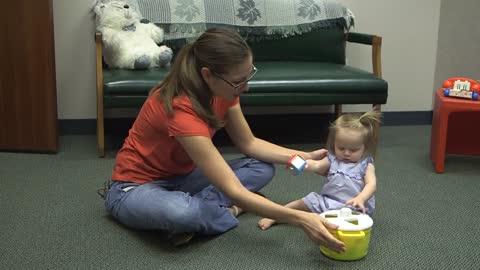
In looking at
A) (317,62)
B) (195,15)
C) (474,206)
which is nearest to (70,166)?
(195,15)

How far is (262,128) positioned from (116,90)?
118cm

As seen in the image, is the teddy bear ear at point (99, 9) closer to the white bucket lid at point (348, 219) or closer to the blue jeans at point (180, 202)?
the blue jeans at point (180, 202)

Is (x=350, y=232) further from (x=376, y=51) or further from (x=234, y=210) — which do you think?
(x=376, y=51)

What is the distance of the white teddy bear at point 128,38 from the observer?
2.99 m

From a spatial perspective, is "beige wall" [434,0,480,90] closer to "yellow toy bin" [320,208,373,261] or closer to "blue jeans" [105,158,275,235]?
"blue jeans" [105,158,275,235]

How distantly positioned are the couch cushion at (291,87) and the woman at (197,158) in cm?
85

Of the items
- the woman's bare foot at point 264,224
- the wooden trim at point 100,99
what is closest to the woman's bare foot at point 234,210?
the woman's bare foot at point 264,224

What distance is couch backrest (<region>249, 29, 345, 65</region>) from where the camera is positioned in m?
3.45

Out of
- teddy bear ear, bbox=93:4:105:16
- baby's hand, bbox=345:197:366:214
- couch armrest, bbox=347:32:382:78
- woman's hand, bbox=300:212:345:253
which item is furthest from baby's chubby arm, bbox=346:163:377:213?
teddy bear ear, bbox=93:4:105:16

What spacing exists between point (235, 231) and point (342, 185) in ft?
1.27

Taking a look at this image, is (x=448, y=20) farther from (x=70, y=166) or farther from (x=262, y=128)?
(x=70, y=166)

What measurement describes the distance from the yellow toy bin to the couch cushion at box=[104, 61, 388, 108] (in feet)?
4.03

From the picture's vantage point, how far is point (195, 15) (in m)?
3.25

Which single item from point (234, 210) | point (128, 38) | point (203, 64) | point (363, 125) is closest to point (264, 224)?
point (234, 210)
